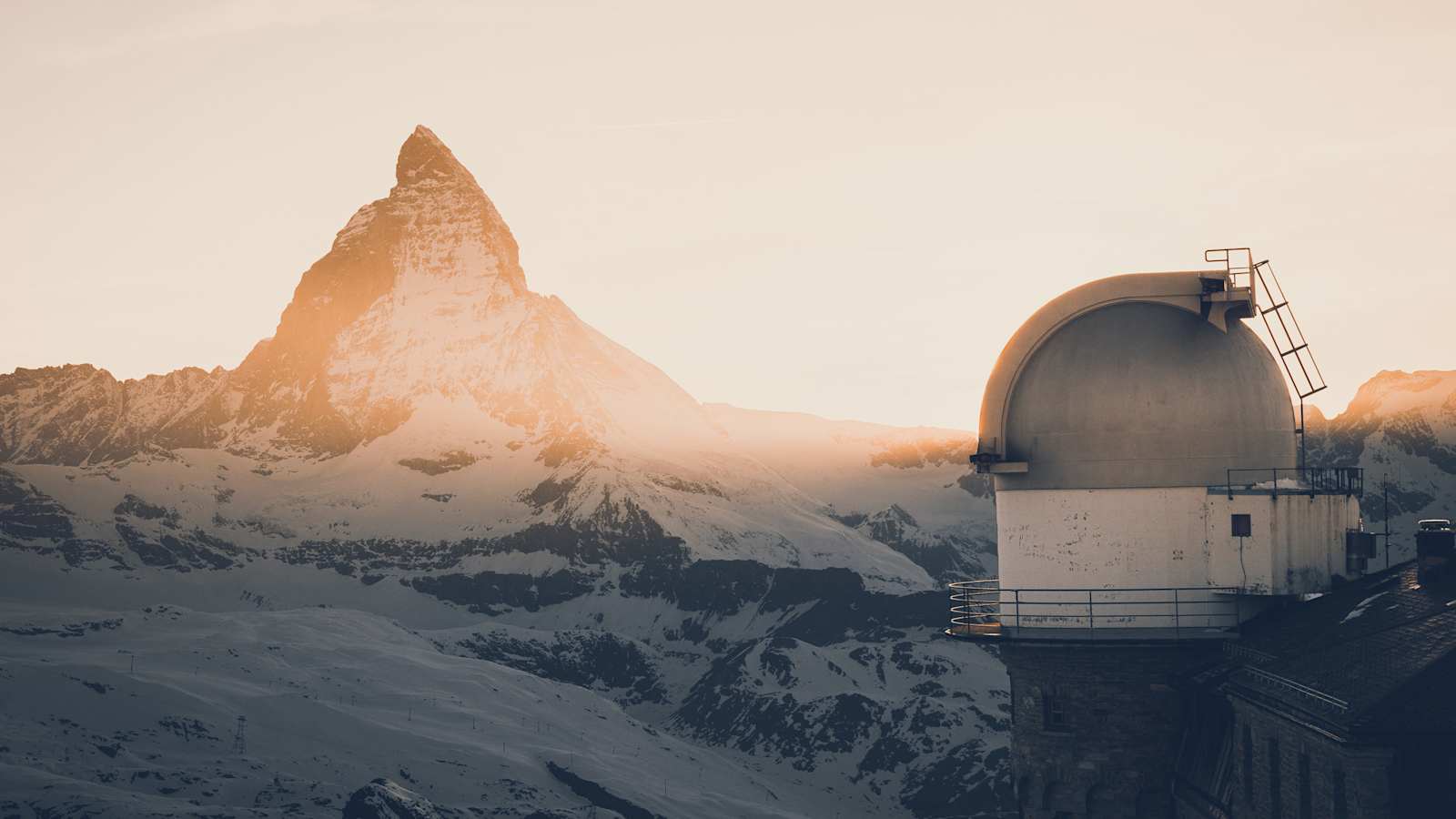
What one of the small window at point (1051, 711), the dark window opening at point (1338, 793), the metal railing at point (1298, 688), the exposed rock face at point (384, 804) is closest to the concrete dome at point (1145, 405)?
the small window at point (1051, 711)

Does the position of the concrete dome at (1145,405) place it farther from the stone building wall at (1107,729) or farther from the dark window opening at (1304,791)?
the dark window opening at (1304,791)

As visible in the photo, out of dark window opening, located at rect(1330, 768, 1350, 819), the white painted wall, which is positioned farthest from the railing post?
dark window opening, located at rect(1330, 768, 1350, 819)

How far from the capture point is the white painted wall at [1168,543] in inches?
1503

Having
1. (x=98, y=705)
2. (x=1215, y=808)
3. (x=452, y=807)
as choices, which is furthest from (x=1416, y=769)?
(x=98, y=705)

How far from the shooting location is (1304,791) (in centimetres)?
3106

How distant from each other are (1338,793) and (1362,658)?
117 inches

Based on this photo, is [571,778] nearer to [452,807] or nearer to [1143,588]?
[452,807]

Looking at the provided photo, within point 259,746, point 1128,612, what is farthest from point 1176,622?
point 259,746

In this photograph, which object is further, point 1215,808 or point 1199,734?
point 1199,734

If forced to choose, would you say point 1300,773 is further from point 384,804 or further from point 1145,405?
point 384,804

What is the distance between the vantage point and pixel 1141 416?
38.5 metres

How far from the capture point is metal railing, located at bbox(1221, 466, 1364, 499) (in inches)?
1497

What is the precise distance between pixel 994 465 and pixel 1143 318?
4.70 m

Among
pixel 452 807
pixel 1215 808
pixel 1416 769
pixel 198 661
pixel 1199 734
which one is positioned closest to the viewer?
pixel 1416 769
